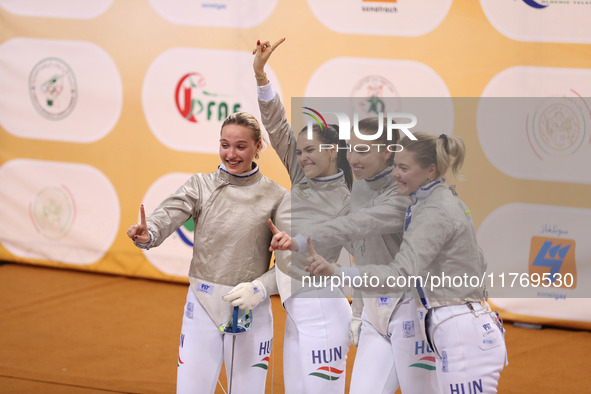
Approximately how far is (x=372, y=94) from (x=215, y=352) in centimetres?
303

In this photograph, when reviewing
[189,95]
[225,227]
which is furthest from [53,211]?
[225,227]

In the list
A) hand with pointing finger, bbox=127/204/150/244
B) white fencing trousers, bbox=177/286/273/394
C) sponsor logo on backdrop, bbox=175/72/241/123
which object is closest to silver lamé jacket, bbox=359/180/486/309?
white fencing trousers, bbox=177/286/273/394

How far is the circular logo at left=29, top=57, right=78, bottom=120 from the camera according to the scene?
605 cm

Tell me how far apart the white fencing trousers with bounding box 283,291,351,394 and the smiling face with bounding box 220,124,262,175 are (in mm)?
579

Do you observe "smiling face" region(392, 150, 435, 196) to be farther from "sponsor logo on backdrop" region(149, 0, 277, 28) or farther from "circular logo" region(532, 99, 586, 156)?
"sponsor logo on backdrop" region(149, 0, 277, 28)

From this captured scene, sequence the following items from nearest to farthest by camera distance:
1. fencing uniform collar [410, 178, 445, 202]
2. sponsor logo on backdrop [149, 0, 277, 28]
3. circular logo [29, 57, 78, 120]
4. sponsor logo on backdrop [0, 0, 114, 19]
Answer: fencing uniform collar [410, 178, 445, 202] < sponsor logo on backdrop [149, 0, 277, 28] < sponsor logo on backdrop [0, 0, 114, 19] < circular logo [29, 57, 78, 120]

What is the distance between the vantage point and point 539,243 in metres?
5.09

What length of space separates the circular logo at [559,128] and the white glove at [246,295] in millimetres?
3041

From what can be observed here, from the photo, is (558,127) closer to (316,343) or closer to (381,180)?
(381,180)

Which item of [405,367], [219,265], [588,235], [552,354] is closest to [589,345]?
[552,354]

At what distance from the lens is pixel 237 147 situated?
279 centimetres

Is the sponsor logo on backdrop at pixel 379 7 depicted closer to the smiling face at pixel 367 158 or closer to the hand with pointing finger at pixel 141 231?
the smiling face at pixel 367 158

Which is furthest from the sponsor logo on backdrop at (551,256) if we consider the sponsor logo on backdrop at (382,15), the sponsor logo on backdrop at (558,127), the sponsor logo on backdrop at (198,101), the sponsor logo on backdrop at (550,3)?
the sponsor logo on backdrop at (198,101)

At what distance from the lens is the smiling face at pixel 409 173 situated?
2.49 meters
